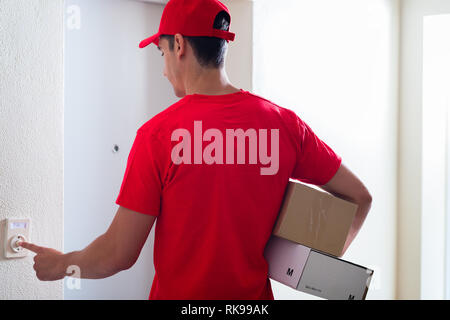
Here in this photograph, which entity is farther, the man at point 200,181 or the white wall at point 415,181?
the white wall at point 415,181

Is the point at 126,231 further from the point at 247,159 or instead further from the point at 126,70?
the point at 126,70

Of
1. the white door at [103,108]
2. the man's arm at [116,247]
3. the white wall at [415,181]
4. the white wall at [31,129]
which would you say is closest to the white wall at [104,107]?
the white door at [103,108]

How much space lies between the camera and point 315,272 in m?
1.45

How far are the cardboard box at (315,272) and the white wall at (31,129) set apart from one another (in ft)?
2.49

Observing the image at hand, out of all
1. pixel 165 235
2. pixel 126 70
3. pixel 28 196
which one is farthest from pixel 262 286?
pixel 126 70

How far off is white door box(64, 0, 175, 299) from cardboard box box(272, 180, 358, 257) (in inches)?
47.1

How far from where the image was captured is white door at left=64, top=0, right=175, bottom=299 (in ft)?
7.47

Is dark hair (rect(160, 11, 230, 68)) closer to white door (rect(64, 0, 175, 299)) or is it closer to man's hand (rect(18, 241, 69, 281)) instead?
man's hand (rect(18, 241, 69, 281))

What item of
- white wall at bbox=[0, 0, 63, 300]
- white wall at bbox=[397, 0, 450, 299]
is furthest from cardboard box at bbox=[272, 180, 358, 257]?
white wall at bbox=[397, 0, 450, 299]

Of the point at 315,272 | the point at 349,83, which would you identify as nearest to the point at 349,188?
the point at 315,272

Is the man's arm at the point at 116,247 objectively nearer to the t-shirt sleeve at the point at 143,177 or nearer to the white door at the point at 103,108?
the t-shirt sleeve at the point at 143,177

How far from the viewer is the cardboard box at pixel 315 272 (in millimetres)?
1441

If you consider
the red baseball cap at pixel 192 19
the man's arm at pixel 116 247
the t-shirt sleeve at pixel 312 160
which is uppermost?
the red baseball cap at pixel 192 19
